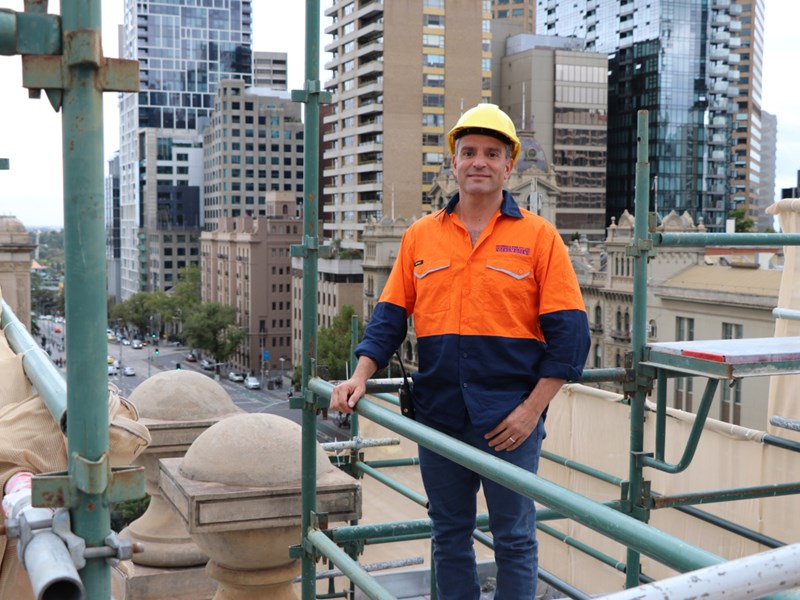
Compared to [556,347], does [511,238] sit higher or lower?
higher

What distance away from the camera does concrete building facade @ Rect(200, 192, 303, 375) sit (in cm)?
10362

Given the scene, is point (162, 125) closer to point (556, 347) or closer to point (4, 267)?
point (4, 267)

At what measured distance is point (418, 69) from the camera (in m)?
86.1

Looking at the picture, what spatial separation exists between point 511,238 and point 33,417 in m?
1.91

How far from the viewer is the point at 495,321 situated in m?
4.03

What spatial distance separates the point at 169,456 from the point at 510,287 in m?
4.64

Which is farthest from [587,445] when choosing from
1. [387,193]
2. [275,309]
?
[275,309]

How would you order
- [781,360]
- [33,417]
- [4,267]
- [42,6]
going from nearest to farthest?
[42,6], [33,417], [781,360], [4,267]

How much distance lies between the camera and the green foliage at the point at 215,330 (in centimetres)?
9931

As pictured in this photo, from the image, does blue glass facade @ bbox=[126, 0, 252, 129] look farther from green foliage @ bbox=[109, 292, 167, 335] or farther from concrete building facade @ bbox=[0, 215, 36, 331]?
concrete building facade @ bbox=[0, 215, 36, 331]

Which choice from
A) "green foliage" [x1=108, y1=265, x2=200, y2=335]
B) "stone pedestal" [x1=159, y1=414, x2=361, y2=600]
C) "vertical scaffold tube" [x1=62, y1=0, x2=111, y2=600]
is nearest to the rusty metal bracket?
"vertical scaffold tube" [x1=62, y1=0, x2=111, y2=600]

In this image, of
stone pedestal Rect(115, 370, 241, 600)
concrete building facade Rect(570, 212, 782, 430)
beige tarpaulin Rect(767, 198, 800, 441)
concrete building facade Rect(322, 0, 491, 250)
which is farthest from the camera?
concrete building facade Rect(322, 0, 491, 250)

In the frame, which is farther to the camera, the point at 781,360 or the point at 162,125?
the point at 162,125

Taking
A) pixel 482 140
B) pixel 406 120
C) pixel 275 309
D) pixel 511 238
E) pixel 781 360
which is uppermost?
pixel 406 120
